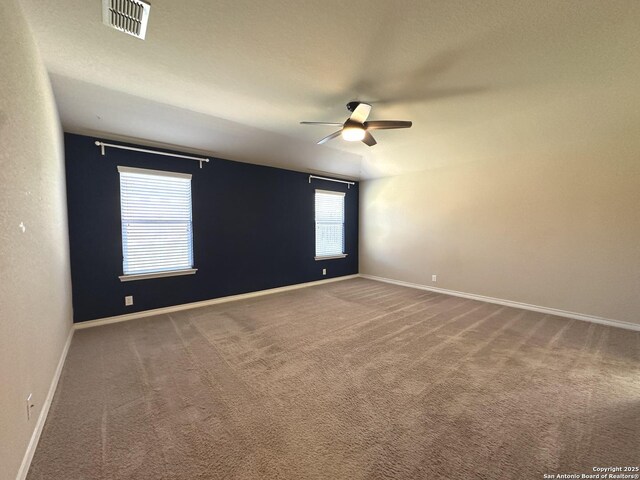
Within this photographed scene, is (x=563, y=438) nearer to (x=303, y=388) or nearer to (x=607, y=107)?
(x=303, y=388)

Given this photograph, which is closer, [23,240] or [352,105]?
[23,240]

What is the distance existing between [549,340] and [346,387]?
2.54m

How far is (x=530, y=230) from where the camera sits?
3.93 meters

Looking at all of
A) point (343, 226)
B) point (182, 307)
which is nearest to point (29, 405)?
point (182, 307)

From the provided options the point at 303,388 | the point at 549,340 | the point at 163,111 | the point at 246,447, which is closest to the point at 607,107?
the point at 549,340

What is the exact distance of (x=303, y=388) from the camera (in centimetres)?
206

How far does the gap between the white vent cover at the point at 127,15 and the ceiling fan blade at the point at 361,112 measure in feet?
5.83

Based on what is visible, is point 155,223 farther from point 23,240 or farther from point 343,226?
point 343,226

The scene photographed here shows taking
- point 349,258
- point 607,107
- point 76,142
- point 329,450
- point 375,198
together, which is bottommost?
point 329,450

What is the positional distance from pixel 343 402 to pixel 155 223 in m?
3.47

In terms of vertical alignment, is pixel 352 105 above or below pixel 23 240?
above

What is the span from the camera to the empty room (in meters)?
1.50

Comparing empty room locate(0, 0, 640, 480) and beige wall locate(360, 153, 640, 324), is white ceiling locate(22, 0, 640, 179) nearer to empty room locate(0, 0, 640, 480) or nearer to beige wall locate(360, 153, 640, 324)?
empty room locate(0, 0, 640, 480)

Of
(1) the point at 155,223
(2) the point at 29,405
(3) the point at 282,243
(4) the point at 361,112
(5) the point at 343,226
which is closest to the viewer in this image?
(2) the point at 29,405
